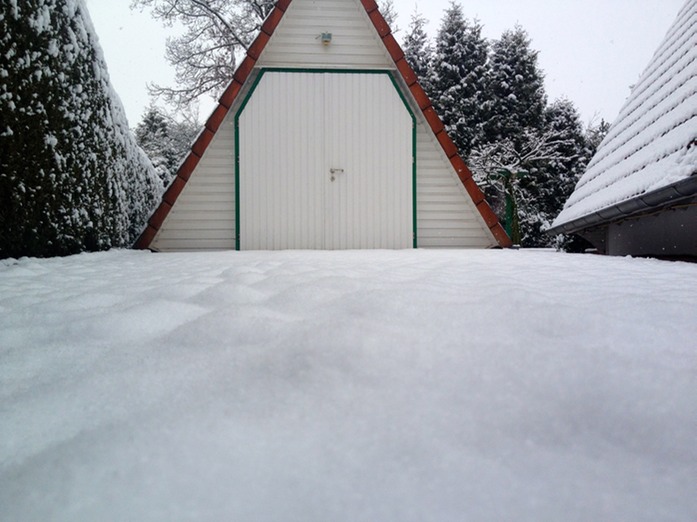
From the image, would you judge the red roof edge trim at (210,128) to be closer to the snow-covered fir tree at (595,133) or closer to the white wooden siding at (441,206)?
the white wooden siding at (441,206)

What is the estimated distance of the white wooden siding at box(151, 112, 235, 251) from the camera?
6.69 metres

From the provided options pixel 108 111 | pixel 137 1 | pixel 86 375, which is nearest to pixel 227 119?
pixel 108 111

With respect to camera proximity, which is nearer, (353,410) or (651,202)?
(353,410)

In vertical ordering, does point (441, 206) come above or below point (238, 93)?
below

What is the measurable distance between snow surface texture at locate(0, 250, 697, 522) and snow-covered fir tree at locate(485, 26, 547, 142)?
22.2m

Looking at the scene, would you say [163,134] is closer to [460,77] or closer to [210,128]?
[460,77]

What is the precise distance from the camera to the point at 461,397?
1.05 meters

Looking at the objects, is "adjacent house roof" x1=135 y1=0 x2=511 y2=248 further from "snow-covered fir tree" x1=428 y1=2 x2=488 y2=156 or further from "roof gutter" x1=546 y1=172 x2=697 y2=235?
"snow-covered fir tree" x1=428 y1=2 x2=488 y2=156

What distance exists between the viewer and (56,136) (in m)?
4.31

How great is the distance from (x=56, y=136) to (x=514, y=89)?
22627 millimetres

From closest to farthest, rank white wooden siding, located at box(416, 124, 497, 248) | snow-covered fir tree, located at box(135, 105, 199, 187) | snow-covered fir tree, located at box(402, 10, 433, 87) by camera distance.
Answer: white wooden siding, located at box(416, 124, 497, 248) → snow-covered fir tree, located at box(135, 105, 199, 187) → snow-covered fir tree, located at box(402, 10, 433, 87)

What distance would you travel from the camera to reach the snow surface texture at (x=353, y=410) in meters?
0.74

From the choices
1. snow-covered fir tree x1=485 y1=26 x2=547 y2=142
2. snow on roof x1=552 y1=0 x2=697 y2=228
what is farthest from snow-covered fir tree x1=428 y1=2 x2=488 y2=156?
snow on roof x1=552 y1=0 x2=697 y2=228

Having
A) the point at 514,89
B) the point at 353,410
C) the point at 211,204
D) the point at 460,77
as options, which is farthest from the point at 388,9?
the point at 353,410
